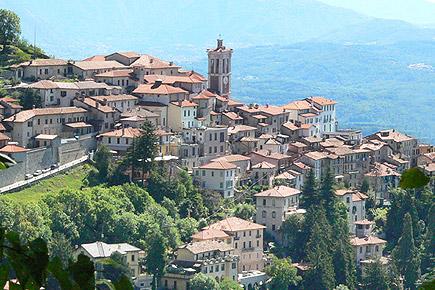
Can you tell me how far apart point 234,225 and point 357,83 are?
464ft

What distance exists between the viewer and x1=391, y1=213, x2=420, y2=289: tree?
1519 inches

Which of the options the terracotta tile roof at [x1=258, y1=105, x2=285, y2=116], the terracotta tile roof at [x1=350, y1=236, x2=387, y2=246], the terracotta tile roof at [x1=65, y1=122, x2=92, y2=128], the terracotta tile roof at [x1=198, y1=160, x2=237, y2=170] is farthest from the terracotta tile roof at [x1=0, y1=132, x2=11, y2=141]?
the terracotta tile roof at [x1=258, y1=105, x2=285, y2=116]

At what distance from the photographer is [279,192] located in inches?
1528

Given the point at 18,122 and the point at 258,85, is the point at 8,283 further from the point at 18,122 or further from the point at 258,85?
the point at 258,85

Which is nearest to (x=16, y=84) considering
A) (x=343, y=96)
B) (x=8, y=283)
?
(x=8, y=283)

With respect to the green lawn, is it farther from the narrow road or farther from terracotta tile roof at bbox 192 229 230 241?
terracotta tile roof at bbox 192 229 230 241

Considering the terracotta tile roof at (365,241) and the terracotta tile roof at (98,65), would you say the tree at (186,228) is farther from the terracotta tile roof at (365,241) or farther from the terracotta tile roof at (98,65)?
the terracotta tile roof at (98,65)

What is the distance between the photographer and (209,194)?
128ft

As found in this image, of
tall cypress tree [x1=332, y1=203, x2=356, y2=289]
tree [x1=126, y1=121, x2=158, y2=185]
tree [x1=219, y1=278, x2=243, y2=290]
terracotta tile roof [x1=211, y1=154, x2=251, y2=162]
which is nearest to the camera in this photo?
tree [x1=219, y1=278, x2=243, y2=290]

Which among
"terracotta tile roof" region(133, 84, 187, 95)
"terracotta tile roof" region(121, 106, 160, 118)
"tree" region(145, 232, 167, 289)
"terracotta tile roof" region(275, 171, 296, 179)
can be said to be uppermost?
"terracotta tile roof" region(133, 84, 187, 95)

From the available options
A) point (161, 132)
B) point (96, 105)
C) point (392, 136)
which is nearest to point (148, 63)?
point (96, 105)

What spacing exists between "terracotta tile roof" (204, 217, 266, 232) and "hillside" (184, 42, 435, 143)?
75197 mm

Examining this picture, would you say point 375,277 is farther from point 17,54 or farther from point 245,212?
point 17,54

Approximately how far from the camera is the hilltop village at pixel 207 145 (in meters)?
35.8
